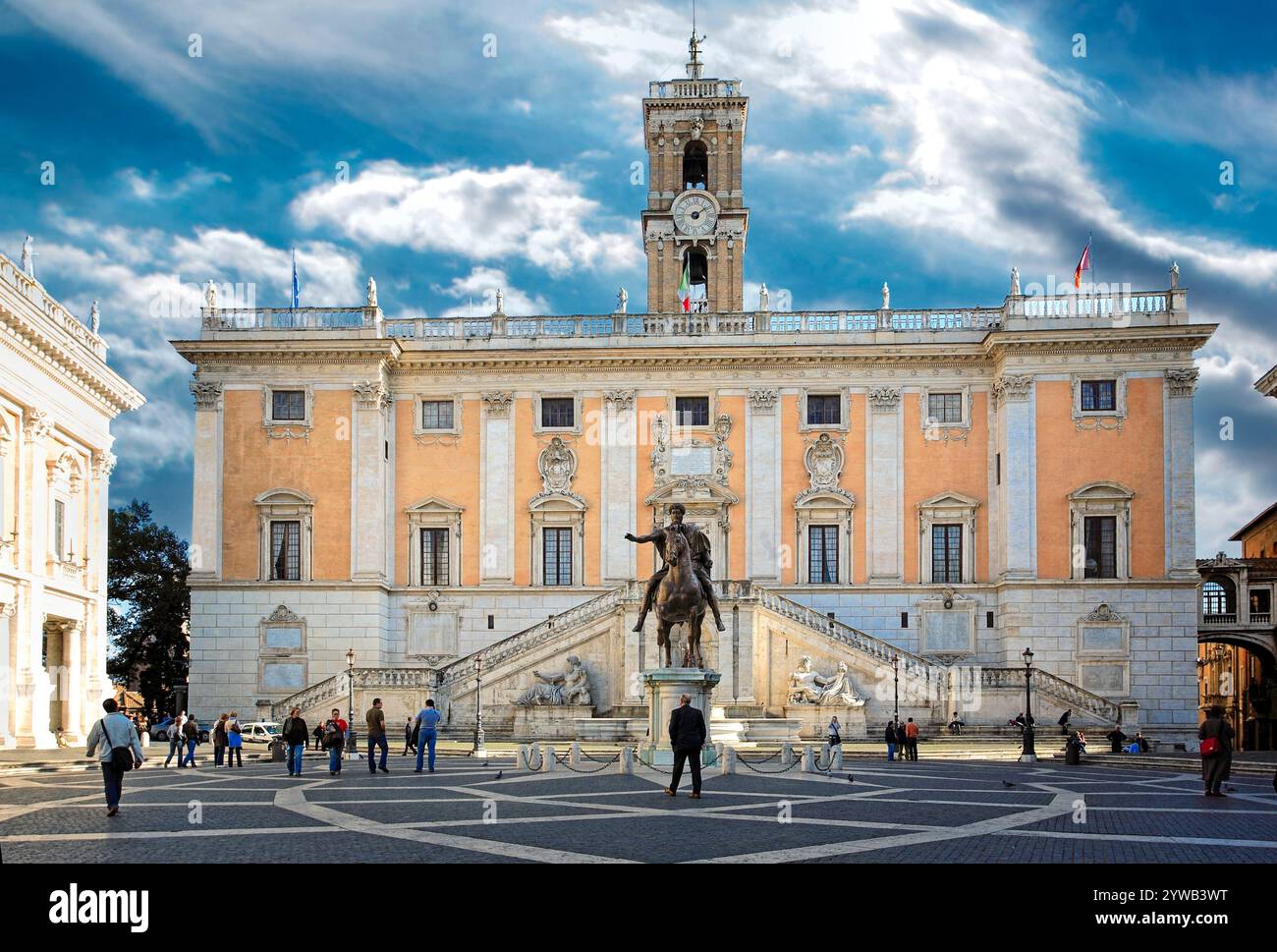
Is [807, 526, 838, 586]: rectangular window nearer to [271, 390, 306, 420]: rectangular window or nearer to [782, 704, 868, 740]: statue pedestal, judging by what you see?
[782, 704, 868, 740]: statue pedestal

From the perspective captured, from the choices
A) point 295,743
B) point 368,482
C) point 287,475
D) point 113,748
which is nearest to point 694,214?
point 368,482

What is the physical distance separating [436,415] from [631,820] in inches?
1473

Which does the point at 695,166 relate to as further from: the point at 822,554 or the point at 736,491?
the point at 822,554

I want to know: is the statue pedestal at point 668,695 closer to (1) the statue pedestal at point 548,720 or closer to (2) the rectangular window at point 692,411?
(1) the statue pedestal at point 548,720

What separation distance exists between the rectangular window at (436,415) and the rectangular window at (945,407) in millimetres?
17961

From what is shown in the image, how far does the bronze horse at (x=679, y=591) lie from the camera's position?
85.2ft

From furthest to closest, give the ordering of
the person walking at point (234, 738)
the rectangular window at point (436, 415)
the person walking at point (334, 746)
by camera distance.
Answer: the rectangular window at point (436, 415), the person walking at point (234, 738), the person walking at point (334, 746)

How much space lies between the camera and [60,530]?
45.1 m

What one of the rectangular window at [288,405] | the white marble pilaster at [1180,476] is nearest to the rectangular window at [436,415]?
the rectangular window at [288,405]

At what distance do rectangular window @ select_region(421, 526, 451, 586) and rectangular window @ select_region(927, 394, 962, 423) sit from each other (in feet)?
61.3
